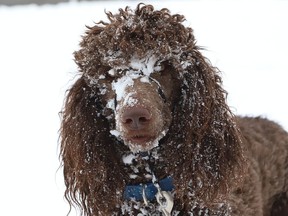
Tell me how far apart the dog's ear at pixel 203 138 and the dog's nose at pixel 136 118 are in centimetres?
45

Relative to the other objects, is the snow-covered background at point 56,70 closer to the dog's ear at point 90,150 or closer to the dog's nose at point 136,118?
the dog's ear at point 90,150

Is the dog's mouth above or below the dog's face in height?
below

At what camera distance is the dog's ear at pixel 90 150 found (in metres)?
3.98

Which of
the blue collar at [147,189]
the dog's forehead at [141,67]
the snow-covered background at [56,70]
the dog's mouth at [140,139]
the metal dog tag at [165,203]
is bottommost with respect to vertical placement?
the metal dog tag at [165,203]

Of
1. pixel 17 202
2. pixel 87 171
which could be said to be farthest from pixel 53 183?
pixel 87 171

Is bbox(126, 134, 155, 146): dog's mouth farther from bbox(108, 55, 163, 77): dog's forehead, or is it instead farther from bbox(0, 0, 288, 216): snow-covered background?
bbox(0, 0, 288, 216): snow-covered background

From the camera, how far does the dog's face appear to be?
11.5ft

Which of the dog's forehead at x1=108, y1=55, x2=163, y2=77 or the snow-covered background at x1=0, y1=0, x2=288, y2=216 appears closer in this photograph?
the dog's forehead at x1=108, y1=55, x2=163, y2=77

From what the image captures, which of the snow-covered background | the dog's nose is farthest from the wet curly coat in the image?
the snow-covered background

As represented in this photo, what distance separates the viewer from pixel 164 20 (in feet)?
12.8

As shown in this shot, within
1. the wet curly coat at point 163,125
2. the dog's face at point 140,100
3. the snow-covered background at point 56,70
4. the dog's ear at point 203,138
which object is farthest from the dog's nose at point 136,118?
the snow-covered background at point 56,70

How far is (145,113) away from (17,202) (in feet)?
9.12

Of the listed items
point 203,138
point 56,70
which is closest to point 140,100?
point 203,138

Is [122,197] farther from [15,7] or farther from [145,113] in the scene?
[15,7]
